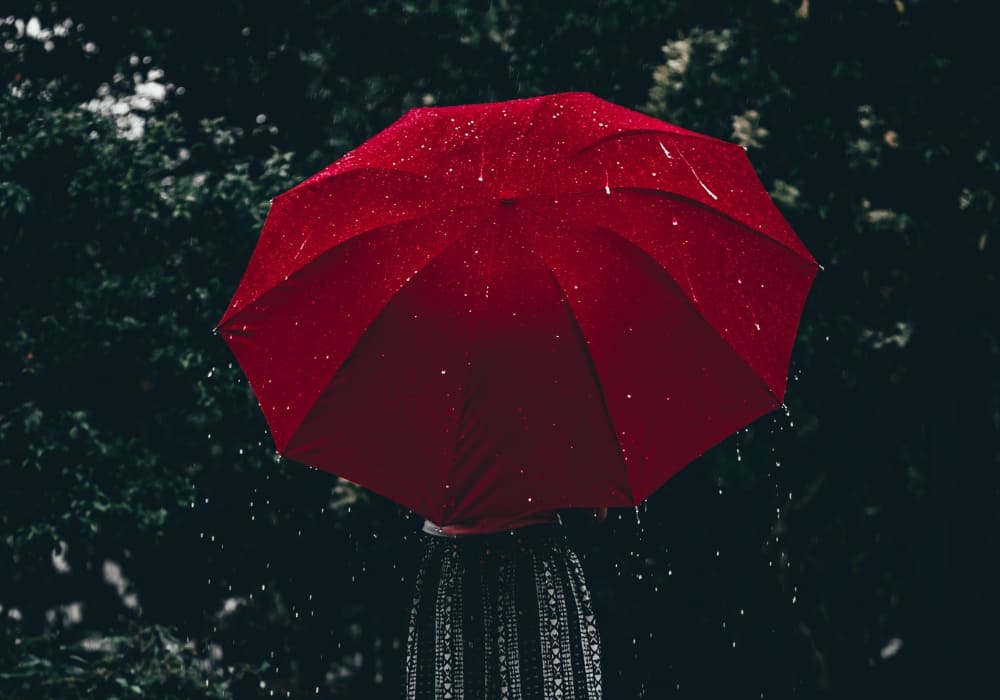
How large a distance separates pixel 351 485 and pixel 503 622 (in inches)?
133

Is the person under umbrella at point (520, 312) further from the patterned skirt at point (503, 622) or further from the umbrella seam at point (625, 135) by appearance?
the patterned skirt at point (503, 622)

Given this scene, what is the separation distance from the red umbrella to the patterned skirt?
1.62ft

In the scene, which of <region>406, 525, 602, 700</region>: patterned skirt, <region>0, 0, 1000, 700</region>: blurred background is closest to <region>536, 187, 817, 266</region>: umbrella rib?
<region>406, 525, 602, 700</region>: patterned skirt

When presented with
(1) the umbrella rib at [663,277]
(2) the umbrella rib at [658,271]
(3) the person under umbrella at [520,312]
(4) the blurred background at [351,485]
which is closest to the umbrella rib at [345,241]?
(3) the person under umbrella at [520,312]

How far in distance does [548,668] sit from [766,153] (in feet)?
11.9

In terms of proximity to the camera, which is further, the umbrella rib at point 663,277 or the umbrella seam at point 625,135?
the umbrella seam at point 625,135

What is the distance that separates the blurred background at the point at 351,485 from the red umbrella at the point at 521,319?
10.0ft

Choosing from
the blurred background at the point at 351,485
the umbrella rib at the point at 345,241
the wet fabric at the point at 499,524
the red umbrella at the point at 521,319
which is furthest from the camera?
the blurred background at the point at 351,485

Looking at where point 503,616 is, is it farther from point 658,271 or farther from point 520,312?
point 658,271

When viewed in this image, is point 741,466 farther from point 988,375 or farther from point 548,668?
point 548,668

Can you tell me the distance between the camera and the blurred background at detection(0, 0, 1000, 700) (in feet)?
19.4

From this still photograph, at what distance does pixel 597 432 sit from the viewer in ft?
9.45

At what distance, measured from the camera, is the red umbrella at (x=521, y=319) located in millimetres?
2861

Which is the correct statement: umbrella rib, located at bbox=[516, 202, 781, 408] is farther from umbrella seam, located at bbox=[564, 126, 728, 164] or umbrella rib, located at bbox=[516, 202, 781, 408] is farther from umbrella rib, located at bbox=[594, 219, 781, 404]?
umbrella seam, located at bbox=[564, 126, 728, 164]
